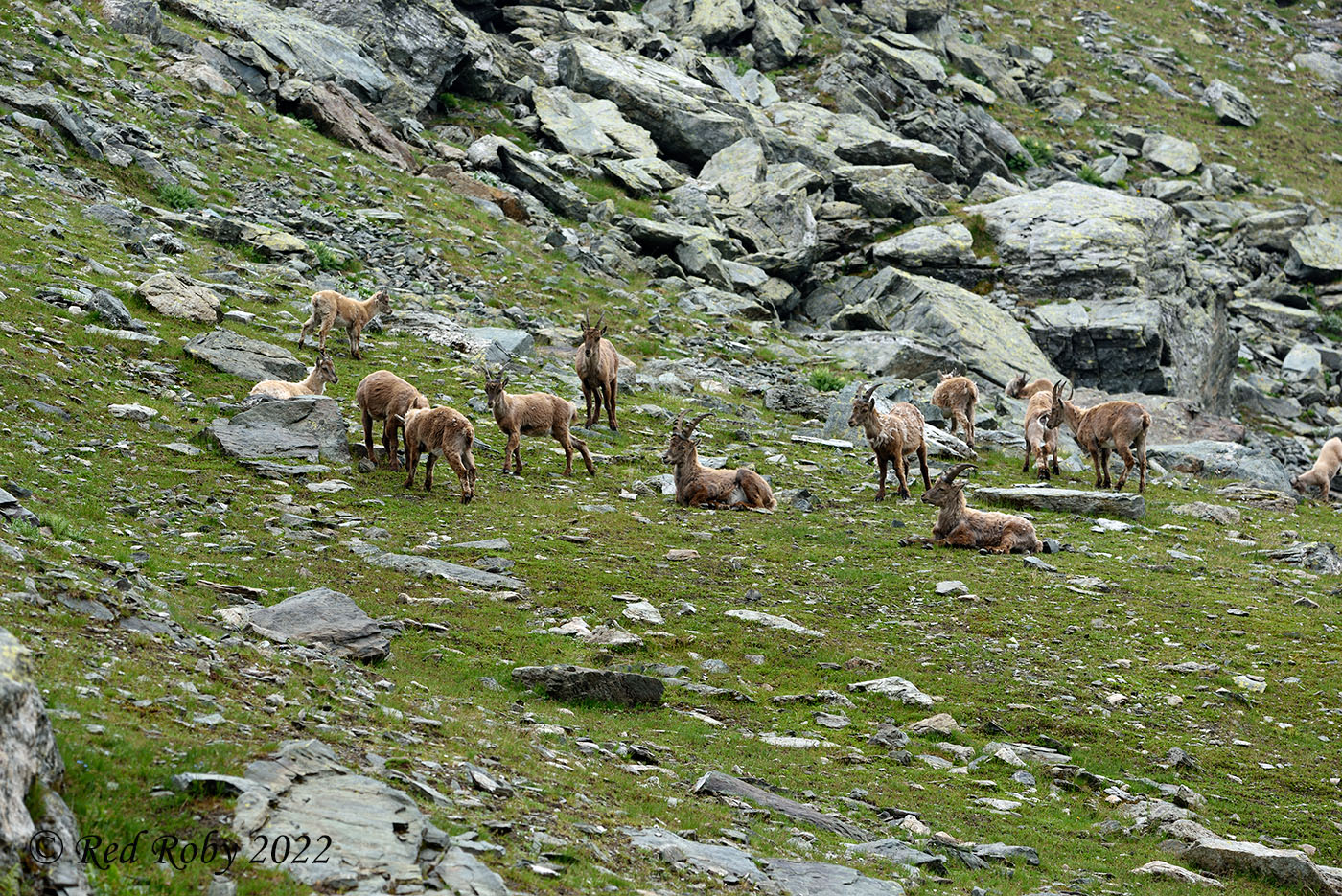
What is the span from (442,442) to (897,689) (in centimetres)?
857

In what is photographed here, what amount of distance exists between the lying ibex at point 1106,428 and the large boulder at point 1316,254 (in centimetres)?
4298

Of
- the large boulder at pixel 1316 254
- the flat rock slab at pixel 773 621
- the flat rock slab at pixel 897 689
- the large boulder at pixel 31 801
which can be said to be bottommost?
the flat rock slab at pixel 897 689

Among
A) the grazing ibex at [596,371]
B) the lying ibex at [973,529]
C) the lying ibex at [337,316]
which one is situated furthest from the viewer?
the lying ibex at [337,316]

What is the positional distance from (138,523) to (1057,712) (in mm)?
10893

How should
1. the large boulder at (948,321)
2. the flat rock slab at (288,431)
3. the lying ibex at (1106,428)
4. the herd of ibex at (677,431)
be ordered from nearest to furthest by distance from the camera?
the flat rock slab at (288,431), the herd of ibex at (677,431), the lying ibex at (1106,428), the large boulder at (948,321)

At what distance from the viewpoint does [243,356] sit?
66.3 feet

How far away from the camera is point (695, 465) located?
2003 cm

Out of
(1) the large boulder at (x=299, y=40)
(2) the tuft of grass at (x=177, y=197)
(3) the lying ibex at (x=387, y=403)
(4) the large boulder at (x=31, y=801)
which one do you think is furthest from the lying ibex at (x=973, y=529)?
(1) the large boulder at (x=299, y=40)

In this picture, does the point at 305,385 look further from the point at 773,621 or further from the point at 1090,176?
the point at 1090,176

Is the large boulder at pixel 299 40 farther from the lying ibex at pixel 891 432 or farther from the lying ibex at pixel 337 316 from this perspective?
the lying ibex at pixel 891 432

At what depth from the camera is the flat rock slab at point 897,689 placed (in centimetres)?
1197

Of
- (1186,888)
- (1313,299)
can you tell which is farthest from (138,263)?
(1313,299)

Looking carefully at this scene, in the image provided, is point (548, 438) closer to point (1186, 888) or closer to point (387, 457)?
point (387, 457)

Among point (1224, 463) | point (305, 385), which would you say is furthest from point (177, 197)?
point (1224, 463)
